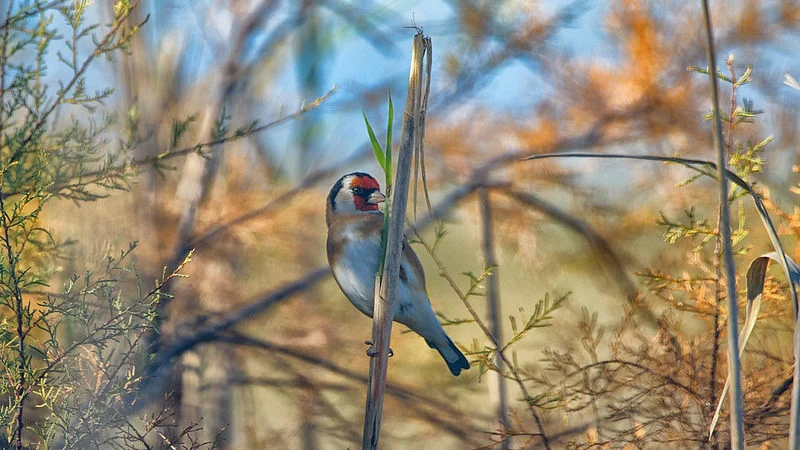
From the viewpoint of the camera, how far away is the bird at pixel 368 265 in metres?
0.60

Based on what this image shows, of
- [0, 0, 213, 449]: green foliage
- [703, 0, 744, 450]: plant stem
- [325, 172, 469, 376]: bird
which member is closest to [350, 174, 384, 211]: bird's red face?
[325, 172, 469, 376]: bird

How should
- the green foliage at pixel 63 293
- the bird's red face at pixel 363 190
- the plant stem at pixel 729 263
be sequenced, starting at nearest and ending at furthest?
the plant stem at pixel 729 263, the green foliage at pixel 63 293, the bird's red face at pixel 363 190

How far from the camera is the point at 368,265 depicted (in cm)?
61

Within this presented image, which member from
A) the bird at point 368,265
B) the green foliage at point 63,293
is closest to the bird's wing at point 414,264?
the bird at point 368,265

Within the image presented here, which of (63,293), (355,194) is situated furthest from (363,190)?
(63,293)

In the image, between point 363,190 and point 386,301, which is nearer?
point 386,301

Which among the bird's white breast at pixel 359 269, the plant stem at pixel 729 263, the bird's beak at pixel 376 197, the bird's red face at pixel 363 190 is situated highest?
the bird's red face at pixel 363 190

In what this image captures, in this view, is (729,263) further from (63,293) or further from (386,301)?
(63,293)

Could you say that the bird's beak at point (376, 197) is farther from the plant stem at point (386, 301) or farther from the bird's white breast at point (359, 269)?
the plant stem at point (386, 301)

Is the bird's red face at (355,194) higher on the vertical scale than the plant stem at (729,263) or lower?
higher

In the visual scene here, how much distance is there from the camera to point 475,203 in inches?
47.3

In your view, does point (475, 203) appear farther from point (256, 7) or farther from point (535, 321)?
point (535, 321)

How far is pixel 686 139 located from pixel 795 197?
0.20 metres

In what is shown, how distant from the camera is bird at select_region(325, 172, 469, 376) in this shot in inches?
23.7
